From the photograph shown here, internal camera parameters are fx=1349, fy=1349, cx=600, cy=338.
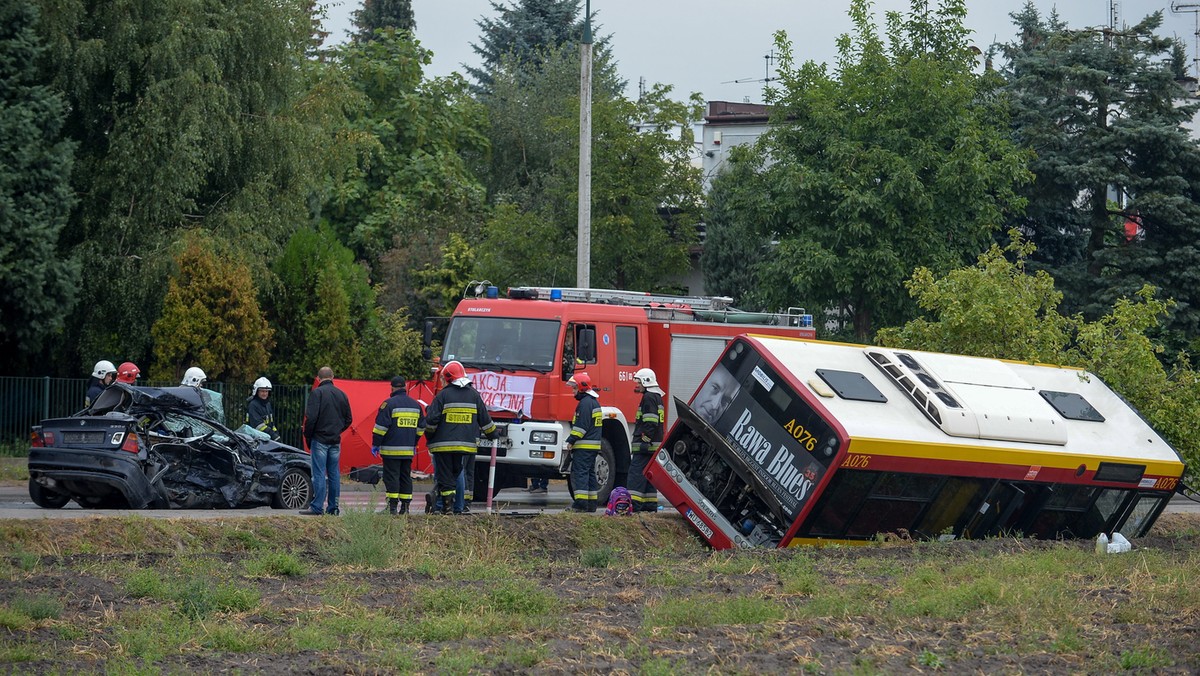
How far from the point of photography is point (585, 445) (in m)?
17.1

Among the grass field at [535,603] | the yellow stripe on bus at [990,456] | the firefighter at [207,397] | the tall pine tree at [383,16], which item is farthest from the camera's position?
the tall pine tree at [383,16]

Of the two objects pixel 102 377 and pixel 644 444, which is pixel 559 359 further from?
pixel 102 377

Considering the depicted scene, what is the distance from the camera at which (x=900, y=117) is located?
2906 cm

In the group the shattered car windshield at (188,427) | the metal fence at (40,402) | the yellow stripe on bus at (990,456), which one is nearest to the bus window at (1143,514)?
the yellow stripe on bus at (990,456)

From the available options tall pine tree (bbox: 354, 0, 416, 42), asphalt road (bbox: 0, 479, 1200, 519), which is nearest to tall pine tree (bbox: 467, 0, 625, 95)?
tall pine tree (bbox: 354, 0, 416, 42)

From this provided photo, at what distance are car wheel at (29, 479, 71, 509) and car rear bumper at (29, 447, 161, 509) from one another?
0.63m

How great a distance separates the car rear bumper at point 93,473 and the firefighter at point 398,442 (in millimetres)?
2734

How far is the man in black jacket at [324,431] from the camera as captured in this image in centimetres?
1585

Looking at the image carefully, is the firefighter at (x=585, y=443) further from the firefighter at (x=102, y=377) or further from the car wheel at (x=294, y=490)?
the firefighter at (x=102, y=377)

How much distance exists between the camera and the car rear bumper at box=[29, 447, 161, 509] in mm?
15227

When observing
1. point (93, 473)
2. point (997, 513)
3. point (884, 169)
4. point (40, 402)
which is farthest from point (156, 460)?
point (884, 169)

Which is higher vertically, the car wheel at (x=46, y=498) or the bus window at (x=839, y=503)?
the bus window at (x=839, y=503)

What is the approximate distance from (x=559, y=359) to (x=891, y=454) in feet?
22.4

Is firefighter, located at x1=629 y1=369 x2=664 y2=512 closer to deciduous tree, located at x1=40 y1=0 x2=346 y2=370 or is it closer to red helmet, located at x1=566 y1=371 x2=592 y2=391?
red helmet, located at x1=566 y1=371 x2=592 y2=391
